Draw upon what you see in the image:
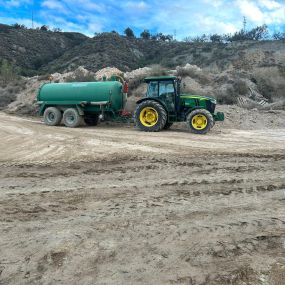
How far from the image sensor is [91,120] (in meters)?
18.1

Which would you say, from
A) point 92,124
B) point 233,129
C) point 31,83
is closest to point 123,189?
point 233,129

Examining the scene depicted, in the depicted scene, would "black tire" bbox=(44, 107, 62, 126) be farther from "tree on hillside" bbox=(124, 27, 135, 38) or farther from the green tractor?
"tree on hillside" bbox=(124, 27, 135, 38)

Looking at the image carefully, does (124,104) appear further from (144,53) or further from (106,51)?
(144,53)

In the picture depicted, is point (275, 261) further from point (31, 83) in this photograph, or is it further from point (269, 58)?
point (269, 58)

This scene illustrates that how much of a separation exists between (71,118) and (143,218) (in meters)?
12.6

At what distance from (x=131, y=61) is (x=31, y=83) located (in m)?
25.4

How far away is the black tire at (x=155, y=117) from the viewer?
1474cm

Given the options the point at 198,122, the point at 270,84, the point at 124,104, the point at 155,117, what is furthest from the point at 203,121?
the point at 270,84

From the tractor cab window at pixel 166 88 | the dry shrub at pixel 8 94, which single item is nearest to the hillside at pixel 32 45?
the dry shrub at pixel 8 94

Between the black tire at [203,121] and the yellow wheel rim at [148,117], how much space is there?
135 centimetres

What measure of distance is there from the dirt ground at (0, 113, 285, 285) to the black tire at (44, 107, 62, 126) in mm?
7646

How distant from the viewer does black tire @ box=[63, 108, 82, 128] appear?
16875 millimetres

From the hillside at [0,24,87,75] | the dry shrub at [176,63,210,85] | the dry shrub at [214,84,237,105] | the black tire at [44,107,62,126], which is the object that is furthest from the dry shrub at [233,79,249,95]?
the hillside at [0,24,87,75]

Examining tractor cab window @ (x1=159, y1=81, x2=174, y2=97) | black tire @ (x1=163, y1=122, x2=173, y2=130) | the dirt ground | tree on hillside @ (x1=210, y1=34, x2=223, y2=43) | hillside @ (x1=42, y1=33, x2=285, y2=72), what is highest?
tree on hillside @ (x1=210, y1=34, x2=223, y2=43)
